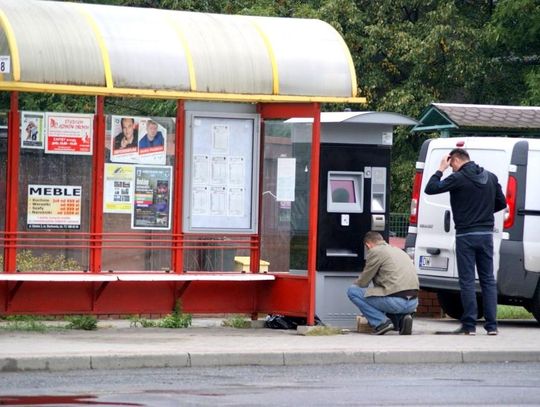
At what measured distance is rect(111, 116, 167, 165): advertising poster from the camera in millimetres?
15641

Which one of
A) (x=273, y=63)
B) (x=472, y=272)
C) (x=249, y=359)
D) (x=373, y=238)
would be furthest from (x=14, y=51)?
(x=472, y=272)

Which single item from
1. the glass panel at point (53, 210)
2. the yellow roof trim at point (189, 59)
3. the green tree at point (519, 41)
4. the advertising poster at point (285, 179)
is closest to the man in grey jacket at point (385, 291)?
the advertising poster at point (285, 179)

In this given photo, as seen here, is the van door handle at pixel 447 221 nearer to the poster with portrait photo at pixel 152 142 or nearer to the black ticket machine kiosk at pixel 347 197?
the black ticket machine kiosk at pixel 347 197

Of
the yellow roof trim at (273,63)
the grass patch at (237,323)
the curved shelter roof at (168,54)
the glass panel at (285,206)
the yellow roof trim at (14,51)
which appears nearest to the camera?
the yellow roof trim at (14,51)

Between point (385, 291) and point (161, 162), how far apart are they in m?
2.80

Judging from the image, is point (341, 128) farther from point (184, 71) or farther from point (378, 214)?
point (184, 71)

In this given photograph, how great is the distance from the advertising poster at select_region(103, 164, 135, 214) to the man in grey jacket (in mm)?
2602

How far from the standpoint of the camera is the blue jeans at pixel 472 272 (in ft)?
51.6

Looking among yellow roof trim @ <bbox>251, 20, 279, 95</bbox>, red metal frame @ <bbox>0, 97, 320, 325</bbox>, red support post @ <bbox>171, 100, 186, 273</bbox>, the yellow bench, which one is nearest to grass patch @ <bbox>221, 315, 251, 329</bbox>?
red metal frame @ <bbox>0, 97, 320, 325</bbox>

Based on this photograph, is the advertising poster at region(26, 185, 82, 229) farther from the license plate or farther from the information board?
the license plate

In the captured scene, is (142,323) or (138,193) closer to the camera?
(138,193)

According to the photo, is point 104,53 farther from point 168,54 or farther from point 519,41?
point 519,41

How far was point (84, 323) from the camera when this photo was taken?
15.5 m

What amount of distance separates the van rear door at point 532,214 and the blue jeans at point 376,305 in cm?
212
